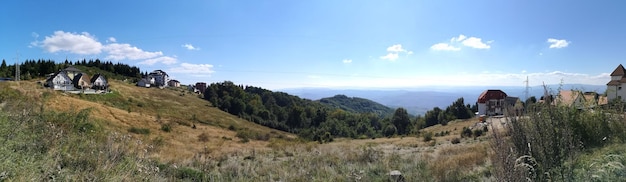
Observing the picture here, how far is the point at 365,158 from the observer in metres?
9.31

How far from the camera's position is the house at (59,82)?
5758 centimetres

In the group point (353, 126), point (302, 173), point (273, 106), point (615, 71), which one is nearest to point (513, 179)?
point (302, 173)

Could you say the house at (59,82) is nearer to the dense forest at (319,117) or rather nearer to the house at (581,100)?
the dense forest at (319,117)

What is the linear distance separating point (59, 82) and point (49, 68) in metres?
17.3

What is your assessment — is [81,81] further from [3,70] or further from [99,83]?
[3,70]

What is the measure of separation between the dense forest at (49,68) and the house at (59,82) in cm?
460

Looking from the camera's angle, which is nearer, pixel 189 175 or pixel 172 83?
pixel 189 175

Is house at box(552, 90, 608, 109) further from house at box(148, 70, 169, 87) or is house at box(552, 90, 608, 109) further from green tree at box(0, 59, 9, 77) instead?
house at box(148, 70, 169, 87)

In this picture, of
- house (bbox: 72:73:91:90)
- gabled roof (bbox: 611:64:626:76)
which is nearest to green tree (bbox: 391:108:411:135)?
gabled roof (bbox: 611:64:626:76)

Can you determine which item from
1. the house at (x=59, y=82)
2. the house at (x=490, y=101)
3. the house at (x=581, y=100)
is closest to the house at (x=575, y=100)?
the house at (x=581, y=100)

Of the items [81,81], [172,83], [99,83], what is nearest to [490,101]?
[99,83]

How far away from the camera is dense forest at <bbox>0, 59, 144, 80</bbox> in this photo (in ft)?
205

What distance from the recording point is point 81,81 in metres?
68.2

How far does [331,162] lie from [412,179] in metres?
2.88
